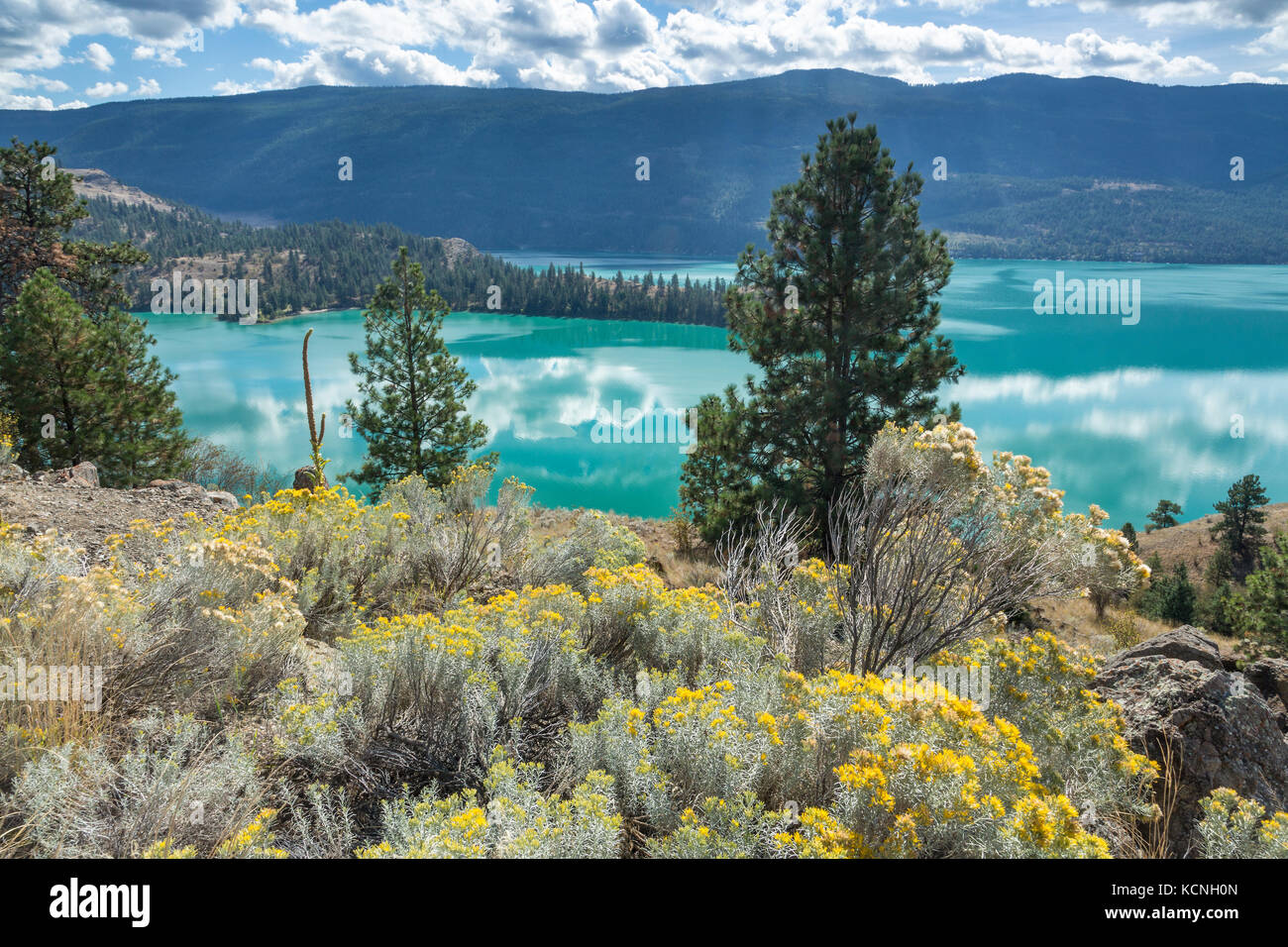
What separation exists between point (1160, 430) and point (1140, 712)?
223 ft

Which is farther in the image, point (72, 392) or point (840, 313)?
point (72, 392)

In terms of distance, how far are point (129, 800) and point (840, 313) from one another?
45.8 feet

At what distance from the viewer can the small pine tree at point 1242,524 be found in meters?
38.5

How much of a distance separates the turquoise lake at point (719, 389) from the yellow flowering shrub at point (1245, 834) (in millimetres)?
33479

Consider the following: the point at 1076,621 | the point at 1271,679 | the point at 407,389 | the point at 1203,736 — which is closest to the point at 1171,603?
the point at 1076,621

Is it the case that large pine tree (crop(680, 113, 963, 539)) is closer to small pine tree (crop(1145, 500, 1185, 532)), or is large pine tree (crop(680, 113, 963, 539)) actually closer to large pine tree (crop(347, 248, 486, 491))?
large pine tree (crop(347, 248, 486, 491))

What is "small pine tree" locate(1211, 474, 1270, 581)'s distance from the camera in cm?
3853

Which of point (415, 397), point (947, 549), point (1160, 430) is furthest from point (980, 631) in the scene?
point (1160, 430)

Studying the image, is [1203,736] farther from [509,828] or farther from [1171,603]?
[1171,603]

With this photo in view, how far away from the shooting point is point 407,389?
2295cm

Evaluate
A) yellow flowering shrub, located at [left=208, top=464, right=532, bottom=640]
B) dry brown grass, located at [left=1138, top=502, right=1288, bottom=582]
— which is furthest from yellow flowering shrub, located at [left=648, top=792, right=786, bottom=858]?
dry brown grass, located at [left=1138, top=502, right=1288, bottom=582]

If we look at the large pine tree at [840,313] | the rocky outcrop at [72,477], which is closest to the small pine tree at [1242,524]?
the large pine tree at [840,313]

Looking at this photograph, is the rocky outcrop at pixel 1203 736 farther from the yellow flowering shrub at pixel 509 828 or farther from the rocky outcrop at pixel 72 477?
the rocky outcrop at pixel 72 477
